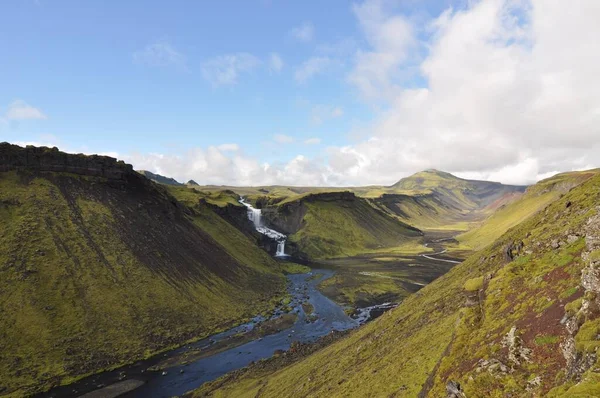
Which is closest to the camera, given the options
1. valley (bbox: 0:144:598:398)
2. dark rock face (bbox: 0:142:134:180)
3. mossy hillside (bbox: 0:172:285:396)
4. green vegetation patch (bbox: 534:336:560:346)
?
green vegetation patch (bbox: 534:336:560:346)

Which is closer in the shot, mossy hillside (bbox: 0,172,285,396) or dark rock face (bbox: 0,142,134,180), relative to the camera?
mossy hillside (bbox: 0,172,285,396)

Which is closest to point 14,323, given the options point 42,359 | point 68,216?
point 42,359

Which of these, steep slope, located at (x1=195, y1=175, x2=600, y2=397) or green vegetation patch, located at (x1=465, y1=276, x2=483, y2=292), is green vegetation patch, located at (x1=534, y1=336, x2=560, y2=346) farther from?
green vegetation patch, located at (x1=465, y1=276, x2=483, y2=292)

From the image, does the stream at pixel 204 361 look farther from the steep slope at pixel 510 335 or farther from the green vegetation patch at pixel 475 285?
the green vegetation patch at pixel 475 285

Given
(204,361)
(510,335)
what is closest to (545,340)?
(510,335)

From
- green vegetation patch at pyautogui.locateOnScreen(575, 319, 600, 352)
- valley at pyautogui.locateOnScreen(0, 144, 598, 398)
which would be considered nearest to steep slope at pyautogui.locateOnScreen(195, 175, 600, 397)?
green vegetation patch at pyautogui.locateOnScreen(575, 319, 600, 352)

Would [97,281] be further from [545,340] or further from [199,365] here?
[545,340]

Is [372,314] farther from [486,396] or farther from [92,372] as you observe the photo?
[486,396]
